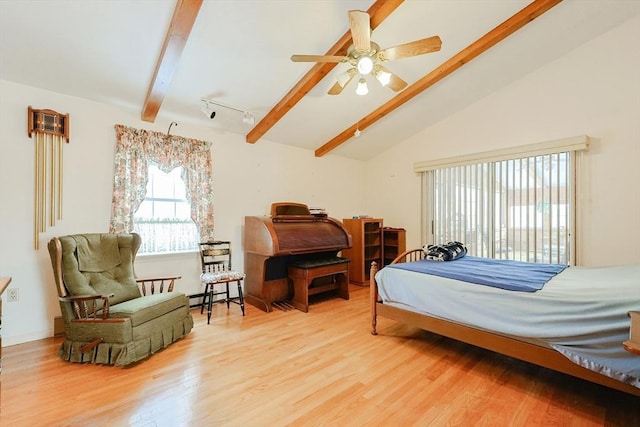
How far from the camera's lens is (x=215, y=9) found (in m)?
2.24

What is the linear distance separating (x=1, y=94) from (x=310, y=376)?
3726mm

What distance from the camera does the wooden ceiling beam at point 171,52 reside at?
209cm

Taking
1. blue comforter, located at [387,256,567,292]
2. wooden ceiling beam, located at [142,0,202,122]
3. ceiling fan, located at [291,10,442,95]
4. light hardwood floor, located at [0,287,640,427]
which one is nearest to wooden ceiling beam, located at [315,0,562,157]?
ceiling fan, located at [291,10,442,95]

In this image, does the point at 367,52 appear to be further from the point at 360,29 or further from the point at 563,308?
the point at 563,308

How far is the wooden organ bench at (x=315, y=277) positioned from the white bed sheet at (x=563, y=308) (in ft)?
4.28

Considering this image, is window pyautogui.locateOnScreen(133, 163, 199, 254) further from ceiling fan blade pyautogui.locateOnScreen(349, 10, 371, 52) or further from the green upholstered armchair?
ceiling fan blade pyautogui.locateOnScreen(349, 10, 371, 52)

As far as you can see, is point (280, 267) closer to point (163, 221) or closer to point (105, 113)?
point (163, 221)

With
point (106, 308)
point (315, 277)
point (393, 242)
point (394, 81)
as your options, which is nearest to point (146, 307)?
point (106, 308)

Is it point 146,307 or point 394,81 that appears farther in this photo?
point 394,81

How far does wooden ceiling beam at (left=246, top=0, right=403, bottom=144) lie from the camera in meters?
2.36

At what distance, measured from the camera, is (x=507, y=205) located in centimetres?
399

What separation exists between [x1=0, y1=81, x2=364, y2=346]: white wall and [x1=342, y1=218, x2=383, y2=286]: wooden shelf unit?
5.73 ft

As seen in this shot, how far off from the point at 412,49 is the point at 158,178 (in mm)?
3150

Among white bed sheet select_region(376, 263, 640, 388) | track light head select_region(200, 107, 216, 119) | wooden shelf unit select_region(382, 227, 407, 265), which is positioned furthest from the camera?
wooden shelf unit select_region(382, 227, 407, 265)
